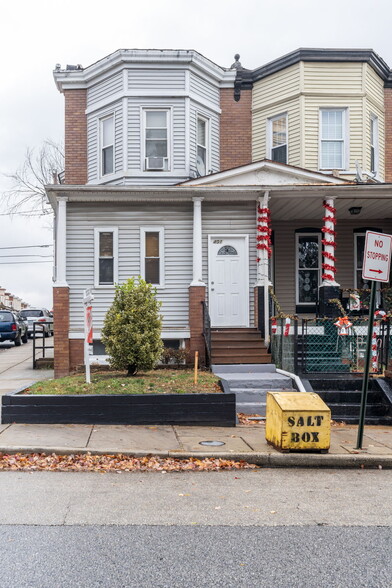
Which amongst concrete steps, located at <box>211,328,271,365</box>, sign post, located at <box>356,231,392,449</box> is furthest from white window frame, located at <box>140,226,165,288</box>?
sign post, located at <box>356,231,392,449</box>

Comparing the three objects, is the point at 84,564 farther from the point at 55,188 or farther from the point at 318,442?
the point at 55,188

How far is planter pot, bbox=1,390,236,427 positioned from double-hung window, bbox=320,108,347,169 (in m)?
10.1

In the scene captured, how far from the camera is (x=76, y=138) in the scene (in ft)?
60.8

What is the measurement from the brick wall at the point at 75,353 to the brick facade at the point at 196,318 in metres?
2.61

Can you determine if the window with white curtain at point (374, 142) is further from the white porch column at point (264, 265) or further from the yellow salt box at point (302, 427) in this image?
A: the yellow salt box at point (302, 427)

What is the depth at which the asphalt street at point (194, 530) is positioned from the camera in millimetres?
4090

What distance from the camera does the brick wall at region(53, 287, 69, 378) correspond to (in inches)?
563

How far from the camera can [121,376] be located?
12.0 meters

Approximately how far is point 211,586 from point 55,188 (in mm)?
11729

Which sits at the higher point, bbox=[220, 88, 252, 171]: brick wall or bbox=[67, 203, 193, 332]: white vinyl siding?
bbox=[220, 88, 252, 171]: brick wall

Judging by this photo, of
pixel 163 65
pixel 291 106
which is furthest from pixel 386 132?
pixel 163 65

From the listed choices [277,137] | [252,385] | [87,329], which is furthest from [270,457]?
[277,137]

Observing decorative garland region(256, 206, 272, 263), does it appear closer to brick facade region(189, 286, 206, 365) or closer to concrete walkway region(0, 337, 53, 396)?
brick facade region(189, 286, 206, 365)

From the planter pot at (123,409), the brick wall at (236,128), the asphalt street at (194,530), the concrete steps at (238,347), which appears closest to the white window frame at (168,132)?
the brick wall at (236,128)
